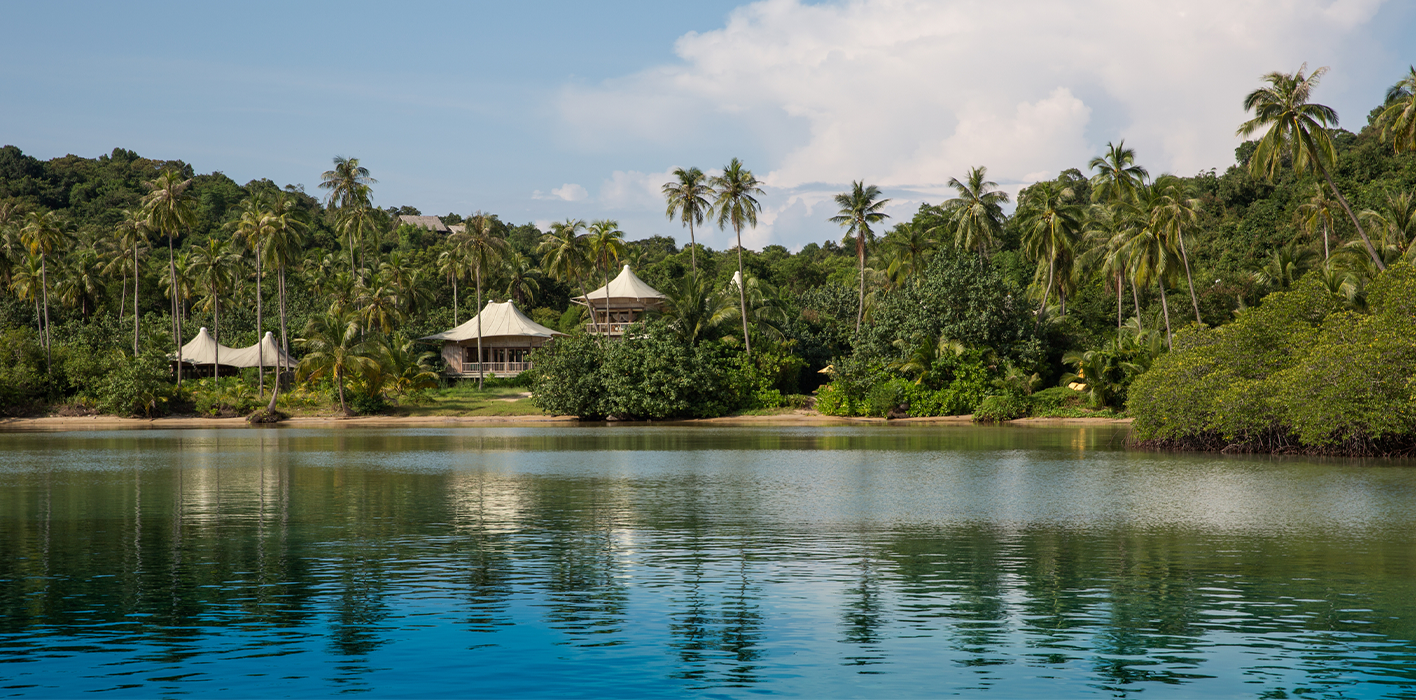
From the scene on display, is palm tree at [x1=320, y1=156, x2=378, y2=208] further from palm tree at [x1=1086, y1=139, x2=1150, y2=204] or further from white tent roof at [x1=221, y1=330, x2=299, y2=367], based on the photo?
palm tree at [x1=1086, y1=139, x2=1150, y2=204]

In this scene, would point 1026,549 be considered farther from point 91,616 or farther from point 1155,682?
point 91,616

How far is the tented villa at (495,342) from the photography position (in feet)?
247

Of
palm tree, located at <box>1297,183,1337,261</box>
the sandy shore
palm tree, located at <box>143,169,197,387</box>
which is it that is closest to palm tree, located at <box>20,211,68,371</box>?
palm tree, located at <box>143,169,197,387</box>

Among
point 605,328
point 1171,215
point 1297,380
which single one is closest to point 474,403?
point 605,328

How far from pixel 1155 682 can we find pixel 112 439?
4663 centimetres

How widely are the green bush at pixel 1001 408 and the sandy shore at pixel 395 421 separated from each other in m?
1.25

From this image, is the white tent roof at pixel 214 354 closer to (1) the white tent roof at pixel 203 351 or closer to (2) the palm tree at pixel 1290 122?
(1) the white tent roof at pixel 203 351

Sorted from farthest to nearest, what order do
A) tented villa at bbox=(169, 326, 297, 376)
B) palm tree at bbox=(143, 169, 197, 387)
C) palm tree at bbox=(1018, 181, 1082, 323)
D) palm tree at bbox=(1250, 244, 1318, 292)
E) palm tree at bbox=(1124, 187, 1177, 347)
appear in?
1. tented villa at bbox=(169, 326, 297, 376)
2. palm tree at bbox=(143, 169, 197, 387)
3. palm tree at bbox=(1018, 181, 1082, 323)
4. palm tree at bbox=(1250, 244, 1318, 292)
5. palm tree at bbox=(1124, 187, 1177, 347)

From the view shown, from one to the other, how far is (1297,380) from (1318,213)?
32.4m

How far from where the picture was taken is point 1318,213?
56469 mm

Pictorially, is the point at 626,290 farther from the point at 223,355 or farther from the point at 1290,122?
the point at 1290,122

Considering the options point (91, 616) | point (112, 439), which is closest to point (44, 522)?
point (91, 616)

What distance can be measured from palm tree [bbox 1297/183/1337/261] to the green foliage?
2400 centimetres

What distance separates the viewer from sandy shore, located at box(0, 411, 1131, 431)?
57.0 meters
